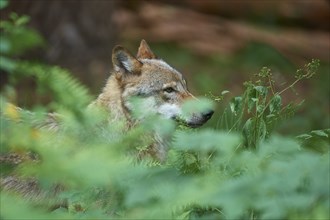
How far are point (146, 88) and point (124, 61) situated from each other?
26 centimetres

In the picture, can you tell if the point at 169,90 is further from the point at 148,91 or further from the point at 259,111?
the point at 259,111

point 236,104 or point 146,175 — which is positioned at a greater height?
point 236,104

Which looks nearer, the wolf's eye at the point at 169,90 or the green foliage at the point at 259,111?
the green foliage at the point at 259,111

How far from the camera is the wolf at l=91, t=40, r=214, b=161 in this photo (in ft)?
21.9

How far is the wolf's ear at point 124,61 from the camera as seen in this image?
6789mm

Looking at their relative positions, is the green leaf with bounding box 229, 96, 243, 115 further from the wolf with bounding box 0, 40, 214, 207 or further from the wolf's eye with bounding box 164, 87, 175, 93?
the wolf's eye with bounding box 164, 87, 175, 93

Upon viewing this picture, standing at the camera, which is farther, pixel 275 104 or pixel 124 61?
pixel 124 61

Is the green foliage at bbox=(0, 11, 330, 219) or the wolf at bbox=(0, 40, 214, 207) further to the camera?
the wolf at bbox=(0, 40, 214, 207)

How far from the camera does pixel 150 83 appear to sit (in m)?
6.91

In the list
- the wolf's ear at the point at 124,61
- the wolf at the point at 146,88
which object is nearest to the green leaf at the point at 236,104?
the wolf at the point at 146,88

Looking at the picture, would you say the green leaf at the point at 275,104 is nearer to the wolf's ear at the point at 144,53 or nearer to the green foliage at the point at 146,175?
the green foliage at the point at 146,175

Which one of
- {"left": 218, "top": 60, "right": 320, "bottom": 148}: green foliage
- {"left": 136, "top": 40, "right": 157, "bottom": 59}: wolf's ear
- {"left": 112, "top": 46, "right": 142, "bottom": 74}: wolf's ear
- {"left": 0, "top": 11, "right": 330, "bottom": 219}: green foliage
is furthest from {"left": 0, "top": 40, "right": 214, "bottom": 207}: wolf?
{"left": 0, "top": 11, "right": 330, "bottom": 219}: green foliage

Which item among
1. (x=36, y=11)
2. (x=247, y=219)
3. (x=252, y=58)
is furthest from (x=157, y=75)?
(x=252, y=58)

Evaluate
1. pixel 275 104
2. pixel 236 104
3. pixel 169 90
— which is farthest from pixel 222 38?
pixel 275 104
